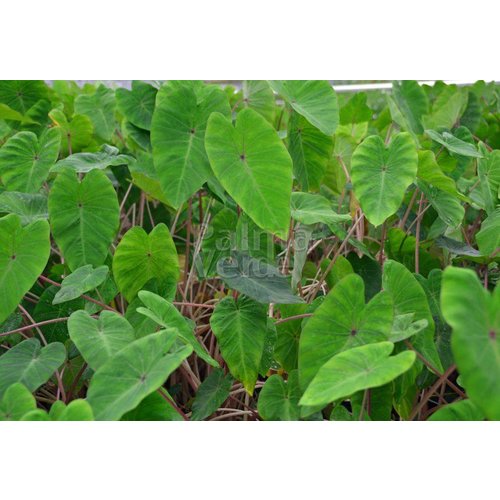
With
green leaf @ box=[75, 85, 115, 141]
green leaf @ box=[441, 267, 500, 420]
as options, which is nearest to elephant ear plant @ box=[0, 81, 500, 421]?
green leaf @ box=[441, 267, 500, 420]

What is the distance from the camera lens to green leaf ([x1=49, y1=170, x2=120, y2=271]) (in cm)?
124

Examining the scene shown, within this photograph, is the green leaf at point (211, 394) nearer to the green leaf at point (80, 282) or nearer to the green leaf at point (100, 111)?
the green leaf at point (80, 282)

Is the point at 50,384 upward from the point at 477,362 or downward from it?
downward

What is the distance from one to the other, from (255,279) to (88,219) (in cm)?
37

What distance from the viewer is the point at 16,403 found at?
2.97ft

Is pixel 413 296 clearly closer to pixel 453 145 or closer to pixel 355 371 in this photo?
pixel 355 371

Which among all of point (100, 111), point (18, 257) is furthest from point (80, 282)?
point (100, 111)

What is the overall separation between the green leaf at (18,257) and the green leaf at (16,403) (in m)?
0.19

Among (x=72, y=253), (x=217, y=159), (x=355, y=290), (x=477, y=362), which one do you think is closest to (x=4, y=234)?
(x=72, y=253)

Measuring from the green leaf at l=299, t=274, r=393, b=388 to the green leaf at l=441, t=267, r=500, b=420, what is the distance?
0.22 metres

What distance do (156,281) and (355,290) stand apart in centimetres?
43

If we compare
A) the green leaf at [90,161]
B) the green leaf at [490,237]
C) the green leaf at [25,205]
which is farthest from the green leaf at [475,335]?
the green leaf at [25,205]

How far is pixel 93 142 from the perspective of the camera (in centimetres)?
172

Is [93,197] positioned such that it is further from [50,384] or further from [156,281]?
[50,384]
